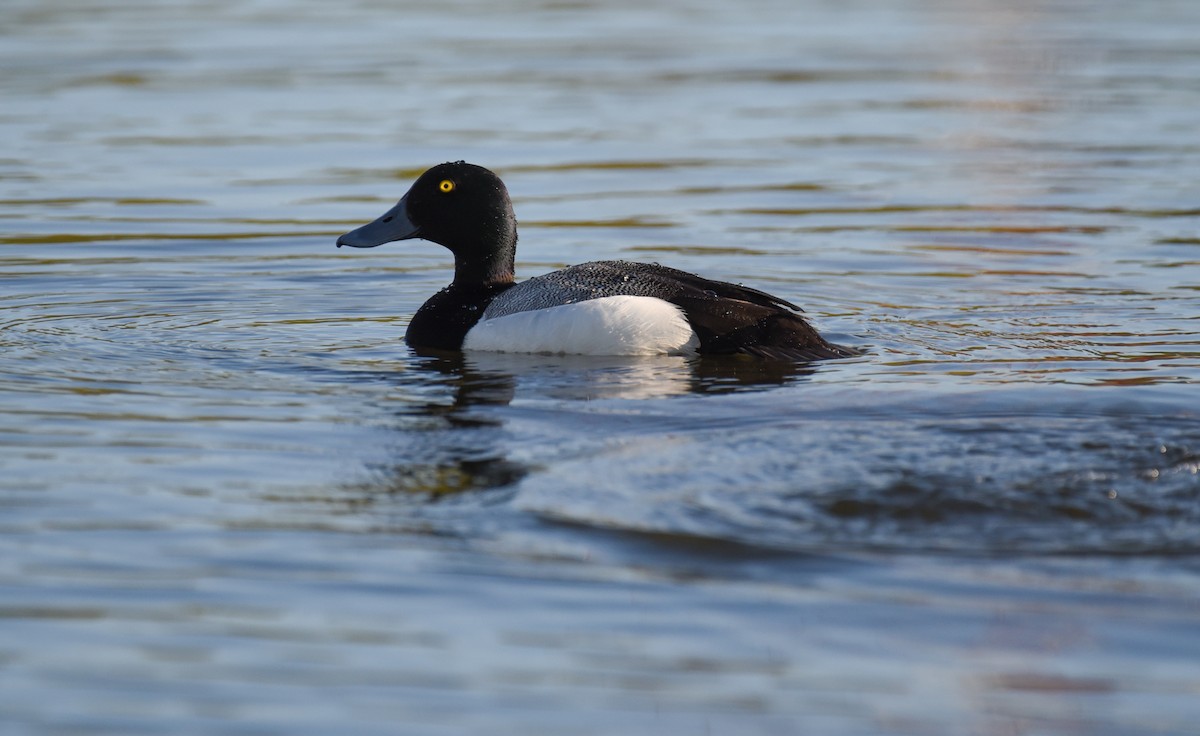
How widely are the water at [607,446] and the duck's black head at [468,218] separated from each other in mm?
702

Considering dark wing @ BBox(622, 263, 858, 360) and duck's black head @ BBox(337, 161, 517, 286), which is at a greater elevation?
duck's black head @ BBox(337, 161, 517, 286)

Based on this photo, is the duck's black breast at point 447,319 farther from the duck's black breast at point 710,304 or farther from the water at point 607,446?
the water at point 607,446

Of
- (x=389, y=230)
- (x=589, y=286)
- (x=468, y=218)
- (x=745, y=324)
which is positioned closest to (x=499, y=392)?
(x=589, y=286)

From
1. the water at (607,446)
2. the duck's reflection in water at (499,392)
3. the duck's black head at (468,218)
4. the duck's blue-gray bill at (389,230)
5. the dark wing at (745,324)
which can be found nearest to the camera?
the water at (607,446)

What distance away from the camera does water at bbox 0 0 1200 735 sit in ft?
16.1

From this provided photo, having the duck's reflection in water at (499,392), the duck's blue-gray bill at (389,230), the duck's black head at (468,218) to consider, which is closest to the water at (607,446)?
the duck's reflection in water at (499,392)

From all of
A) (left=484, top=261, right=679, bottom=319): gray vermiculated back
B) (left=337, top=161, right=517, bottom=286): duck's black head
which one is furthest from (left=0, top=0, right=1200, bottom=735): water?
(left=337, top=161, right=517, bottom=286): duck's black head

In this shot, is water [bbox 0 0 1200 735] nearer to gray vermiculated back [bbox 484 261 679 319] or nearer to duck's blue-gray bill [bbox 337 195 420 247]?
gray vermiculated back [bbox 484 261 679 319]

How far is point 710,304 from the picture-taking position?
9.35 m

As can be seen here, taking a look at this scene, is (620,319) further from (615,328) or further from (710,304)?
(710,304)

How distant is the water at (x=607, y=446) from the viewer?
16.1ft

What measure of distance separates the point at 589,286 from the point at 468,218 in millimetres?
1189

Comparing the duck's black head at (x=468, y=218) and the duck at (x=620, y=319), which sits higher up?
the duck's black head at (x=468, y=218)

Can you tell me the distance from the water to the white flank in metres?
0.17
